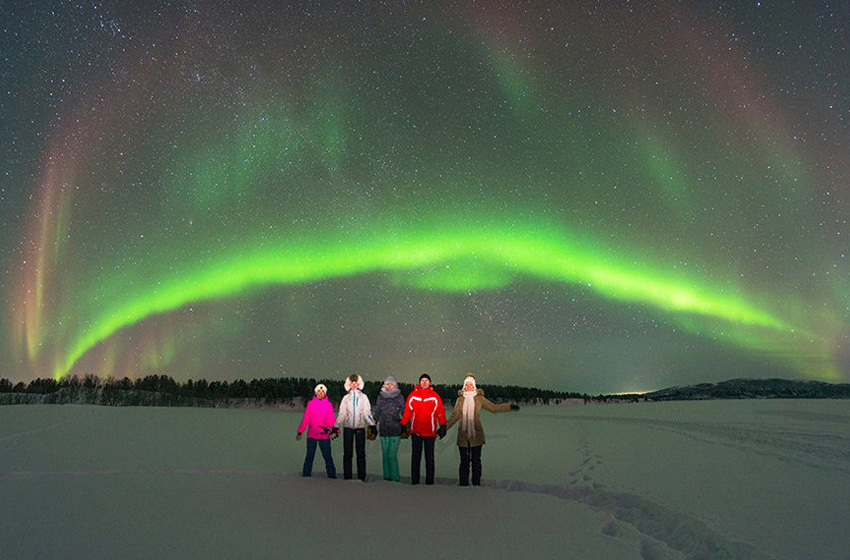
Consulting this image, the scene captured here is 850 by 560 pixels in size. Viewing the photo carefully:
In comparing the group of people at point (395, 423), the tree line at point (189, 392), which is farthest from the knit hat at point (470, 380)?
the tree line at point (189, 392)

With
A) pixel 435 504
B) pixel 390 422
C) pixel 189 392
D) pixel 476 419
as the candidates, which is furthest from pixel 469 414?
pixel 189 392

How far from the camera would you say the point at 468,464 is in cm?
1087

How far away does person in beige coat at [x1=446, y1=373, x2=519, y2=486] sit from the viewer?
1084 cm

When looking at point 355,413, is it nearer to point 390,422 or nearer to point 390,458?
point 390,422

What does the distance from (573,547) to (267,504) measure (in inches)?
180

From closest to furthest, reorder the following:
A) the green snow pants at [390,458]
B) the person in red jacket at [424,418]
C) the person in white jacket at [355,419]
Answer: the person in red jacket at [424,418] < the green snow pants at [390,458] < the person in white jacket at [355,419]

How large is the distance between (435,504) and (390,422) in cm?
319

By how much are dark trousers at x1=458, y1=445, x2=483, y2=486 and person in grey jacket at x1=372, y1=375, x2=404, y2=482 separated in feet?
4.70

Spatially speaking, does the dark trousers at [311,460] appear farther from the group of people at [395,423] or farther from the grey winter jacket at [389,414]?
the grey winter jacket at [389,414]

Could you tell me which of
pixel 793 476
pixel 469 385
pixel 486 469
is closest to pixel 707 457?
pixel 793 476

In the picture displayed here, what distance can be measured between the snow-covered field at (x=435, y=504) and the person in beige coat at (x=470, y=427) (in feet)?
1.64

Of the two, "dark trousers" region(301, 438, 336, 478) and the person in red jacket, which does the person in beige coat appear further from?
"dark trousers" region(301, 438, 336, 478)

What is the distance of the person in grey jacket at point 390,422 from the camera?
38.4ft

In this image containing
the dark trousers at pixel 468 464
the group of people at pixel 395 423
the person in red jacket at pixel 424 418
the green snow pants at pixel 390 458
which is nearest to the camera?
the dark trousers at pixel 468 464
